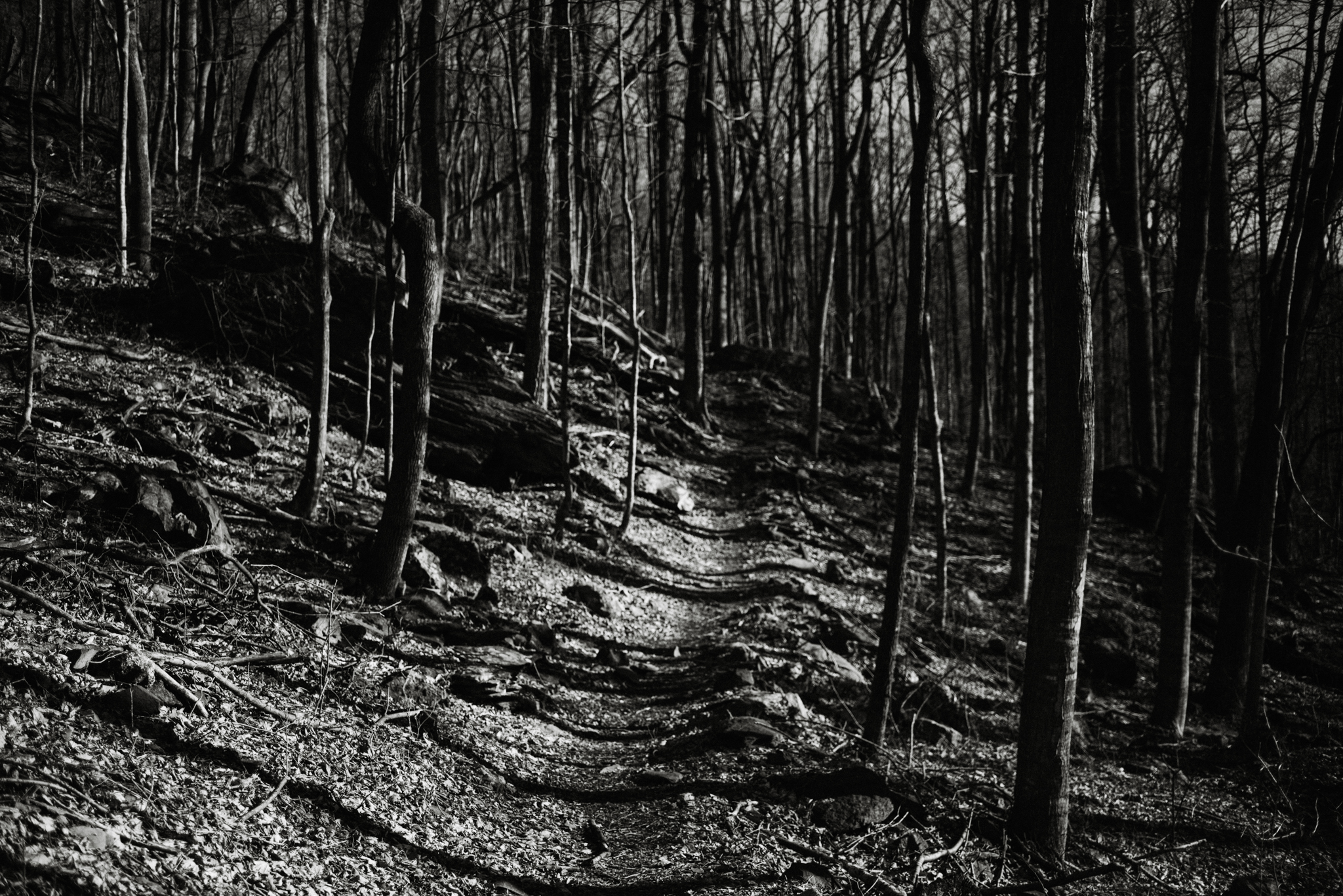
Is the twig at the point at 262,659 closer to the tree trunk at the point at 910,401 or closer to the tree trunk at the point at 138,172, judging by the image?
the tree trunk at the point at 910,401

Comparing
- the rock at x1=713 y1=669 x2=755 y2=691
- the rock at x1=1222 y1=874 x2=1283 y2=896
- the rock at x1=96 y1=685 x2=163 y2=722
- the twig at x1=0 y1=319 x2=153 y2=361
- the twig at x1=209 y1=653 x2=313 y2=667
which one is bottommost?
the rock at x1=1222 y1=874 x2=1283 y2=896

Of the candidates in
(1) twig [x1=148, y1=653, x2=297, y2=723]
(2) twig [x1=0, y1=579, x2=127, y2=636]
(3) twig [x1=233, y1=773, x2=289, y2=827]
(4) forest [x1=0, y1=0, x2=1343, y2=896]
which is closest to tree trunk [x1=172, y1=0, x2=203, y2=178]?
(4) forest [x1=0, y1=0, x2=1343, y2=896]

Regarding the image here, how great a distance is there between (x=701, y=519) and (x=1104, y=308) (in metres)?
18.2

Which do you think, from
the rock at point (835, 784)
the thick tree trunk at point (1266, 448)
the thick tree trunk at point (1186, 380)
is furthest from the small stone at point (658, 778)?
the thick tree trunk at point (1266, 448)

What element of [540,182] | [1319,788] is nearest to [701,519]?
[540,182]

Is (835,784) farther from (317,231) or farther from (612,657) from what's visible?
(317,231)

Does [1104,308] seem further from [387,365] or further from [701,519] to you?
[387,365]

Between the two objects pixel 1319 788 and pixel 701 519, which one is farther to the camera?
pixel 701 519

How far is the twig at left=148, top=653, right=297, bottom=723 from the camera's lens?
196 inches

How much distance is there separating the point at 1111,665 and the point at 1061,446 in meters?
6.03

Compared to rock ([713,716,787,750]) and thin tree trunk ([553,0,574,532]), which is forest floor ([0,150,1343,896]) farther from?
thin tree trunk ([553,0,574,532])

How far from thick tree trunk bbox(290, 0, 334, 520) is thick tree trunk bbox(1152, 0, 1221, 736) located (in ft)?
27.3

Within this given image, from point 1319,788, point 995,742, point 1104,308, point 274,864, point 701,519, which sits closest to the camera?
point 274,864

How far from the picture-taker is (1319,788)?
6797 mm
